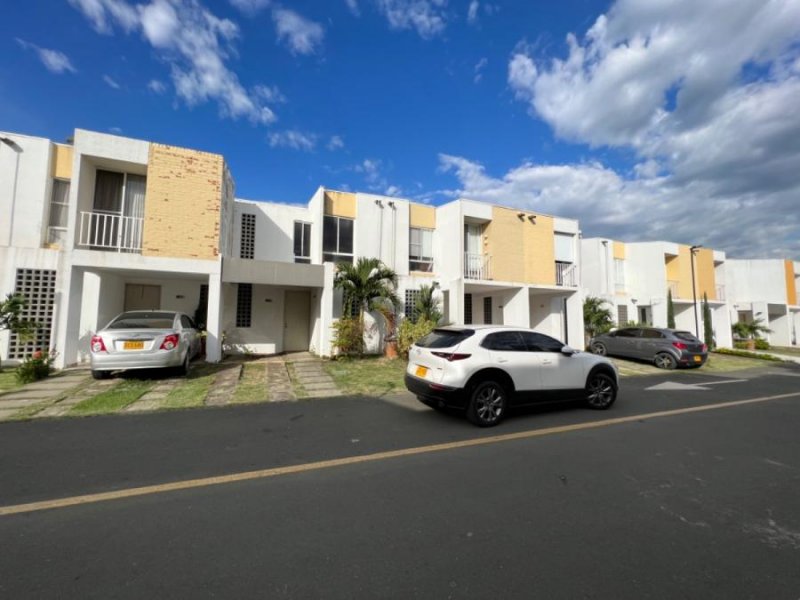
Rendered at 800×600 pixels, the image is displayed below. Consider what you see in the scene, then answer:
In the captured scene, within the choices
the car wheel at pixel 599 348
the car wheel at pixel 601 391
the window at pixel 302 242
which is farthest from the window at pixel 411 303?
the car wheel at pixel 599 348

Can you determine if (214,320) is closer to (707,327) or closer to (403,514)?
(403,514)

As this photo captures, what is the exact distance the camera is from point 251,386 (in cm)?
860

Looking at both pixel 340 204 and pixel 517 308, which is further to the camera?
pixel 517 308

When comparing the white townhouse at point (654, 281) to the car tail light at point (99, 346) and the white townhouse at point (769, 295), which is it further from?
the car tail light at point (99, 346)

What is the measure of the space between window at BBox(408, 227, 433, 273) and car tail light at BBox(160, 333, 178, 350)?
972cm

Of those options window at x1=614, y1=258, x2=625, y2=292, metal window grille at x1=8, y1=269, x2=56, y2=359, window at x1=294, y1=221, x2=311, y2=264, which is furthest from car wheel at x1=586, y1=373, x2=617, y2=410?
window at x1=614, y1=258, x2=625, y2=292

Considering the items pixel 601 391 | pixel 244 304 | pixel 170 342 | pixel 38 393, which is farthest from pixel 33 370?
pixel 601 391

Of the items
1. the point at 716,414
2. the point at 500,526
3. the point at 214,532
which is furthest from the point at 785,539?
the point at 716,414

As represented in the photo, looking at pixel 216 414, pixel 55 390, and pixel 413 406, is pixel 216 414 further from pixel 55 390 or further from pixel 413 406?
pixel 55 390

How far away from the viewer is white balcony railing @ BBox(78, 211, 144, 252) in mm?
11219

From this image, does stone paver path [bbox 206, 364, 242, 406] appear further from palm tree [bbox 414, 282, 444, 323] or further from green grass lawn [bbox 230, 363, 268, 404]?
palm tree [bbox 414, 282, 444, 323]

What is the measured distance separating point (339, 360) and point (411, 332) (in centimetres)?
266

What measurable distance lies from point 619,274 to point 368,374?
20.9 m

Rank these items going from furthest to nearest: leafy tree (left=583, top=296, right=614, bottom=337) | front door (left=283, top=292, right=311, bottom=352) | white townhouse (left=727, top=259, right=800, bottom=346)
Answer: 1. white townhouse (left=727, top=259, right=800, bottom=346)
2. leafy tree (left=583, top=296, right=614, bottom=337)
3. front door (left=283, top=292, right=311, bottom=352)
